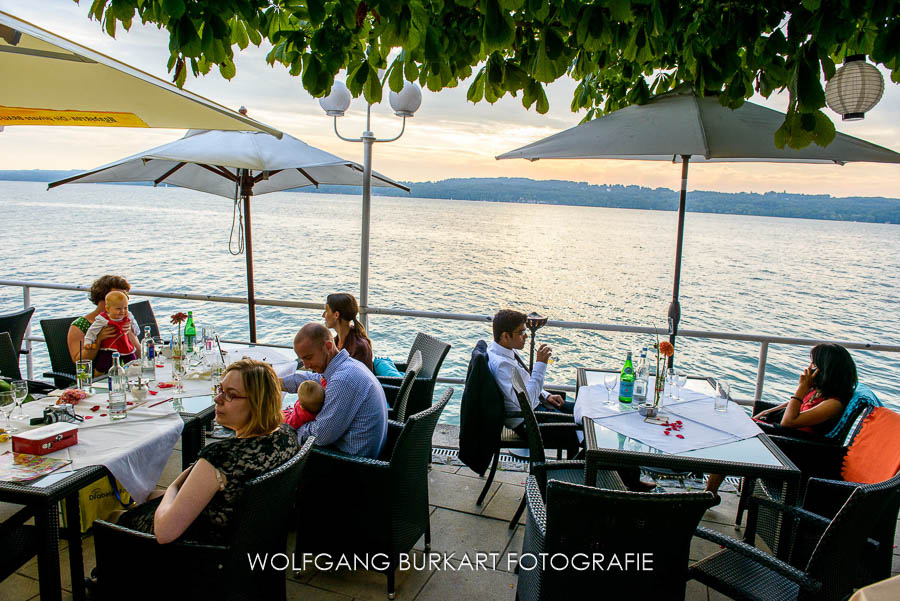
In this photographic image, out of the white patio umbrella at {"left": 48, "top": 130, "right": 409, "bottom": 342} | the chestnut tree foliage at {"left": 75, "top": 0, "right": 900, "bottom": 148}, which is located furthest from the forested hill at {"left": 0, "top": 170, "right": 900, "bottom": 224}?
the chestnut tree foliage at {"left": 75, "top": 0, "right": 900, "bottom": 148}

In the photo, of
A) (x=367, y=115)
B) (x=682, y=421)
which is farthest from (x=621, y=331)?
(x=367, y=115)

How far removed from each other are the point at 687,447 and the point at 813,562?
2.63ft

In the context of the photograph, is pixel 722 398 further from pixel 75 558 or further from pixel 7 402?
pixel 7 402

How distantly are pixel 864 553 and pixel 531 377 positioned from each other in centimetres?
184

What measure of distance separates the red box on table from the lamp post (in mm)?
2837

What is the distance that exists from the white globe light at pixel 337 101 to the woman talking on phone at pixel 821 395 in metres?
3.93

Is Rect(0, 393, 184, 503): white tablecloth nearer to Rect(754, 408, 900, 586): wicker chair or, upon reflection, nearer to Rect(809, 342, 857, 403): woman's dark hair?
Rect(754, 408, 900, 586): wicker chair

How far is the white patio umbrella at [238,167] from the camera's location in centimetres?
402

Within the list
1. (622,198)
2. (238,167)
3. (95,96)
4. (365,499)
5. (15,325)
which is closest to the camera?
(95,96)

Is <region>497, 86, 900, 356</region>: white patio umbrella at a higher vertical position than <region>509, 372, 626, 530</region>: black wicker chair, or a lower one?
higher

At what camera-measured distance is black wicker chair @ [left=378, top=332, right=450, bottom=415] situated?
3.67m

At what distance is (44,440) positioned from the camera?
231cm

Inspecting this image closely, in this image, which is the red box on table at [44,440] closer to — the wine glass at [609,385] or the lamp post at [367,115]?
the wine glass at [609,385]

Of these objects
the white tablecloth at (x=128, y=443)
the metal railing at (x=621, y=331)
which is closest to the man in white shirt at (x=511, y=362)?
the metal railing at (x=621, y=331)
